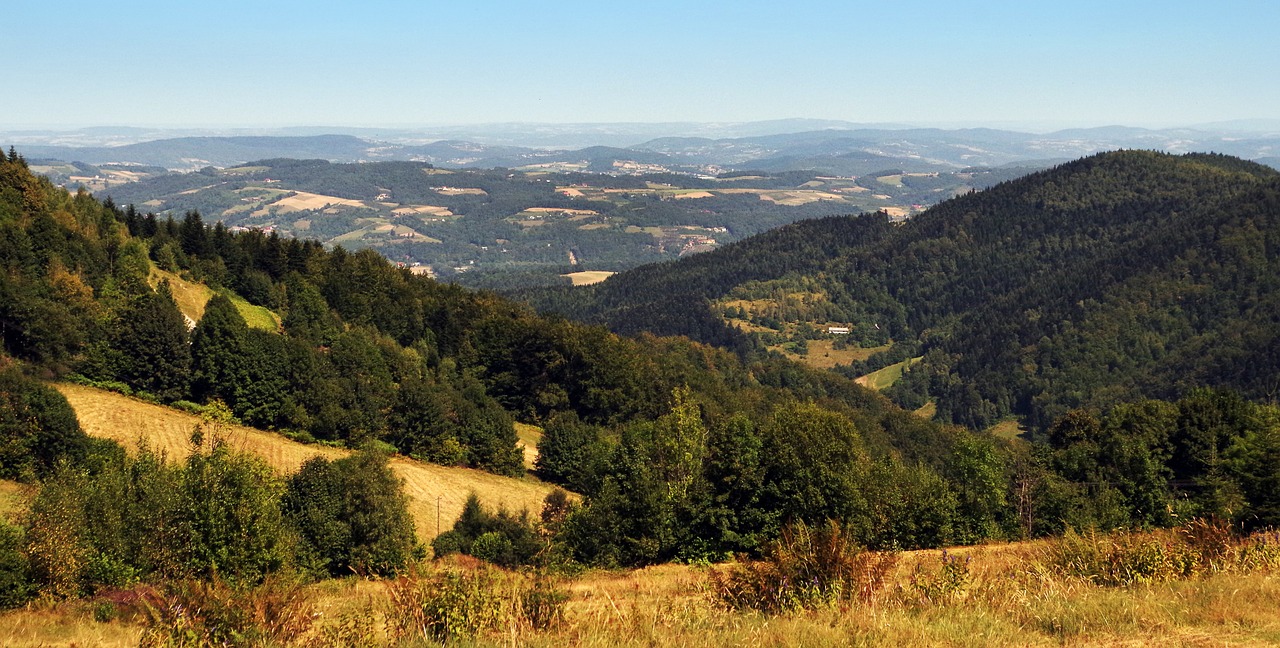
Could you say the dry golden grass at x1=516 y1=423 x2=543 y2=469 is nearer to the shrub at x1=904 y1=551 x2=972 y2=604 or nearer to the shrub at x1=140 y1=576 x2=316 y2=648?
the shrub at x1=904 y1=551 x2=972 y2=604

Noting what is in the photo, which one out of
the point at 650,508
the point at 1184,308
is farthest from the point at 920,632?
the point at 1184,308

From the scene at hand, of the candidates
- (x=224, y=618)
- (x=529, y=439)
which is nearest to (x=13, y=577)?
(x=224, y=618)

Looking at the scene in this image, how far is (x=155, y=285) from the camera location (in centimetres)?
7919

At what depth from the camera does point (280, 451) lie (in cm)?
6100

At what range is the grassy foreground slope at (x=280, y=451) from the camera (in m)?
55.4

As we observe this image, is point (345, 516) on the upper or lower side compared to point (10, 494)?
upper

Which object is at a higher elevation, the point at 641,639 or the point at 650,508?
the point at 641,639

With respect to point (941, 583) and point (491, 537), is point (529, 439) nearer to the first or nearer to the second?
point (491, 537)

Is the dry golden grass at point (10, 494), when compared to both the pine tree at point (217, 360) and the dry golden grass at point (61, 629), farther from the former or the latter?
the pine tree at point (217, 360)

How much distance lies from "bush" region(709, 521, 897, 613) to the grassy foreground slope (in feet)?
122

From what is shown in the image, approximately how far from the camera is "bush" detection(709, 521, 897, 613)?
16344 mm

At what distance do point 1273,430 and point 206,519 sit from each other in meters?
51.8

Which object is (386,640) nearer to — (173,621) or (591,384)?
(173,621)

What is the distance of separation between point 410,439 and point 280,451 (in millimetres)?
11011
